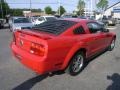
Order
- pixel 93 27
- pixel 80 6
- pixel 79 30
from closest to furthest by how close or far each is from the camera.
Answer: pixel 79 30 < pixel 93 27 < pixel 80 6

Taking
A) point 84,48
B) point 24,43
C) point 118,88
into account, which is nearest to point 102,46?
point 84,48

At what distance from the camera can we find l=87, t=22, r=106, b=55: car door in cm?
668

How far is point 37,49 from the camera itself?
500 centimetres

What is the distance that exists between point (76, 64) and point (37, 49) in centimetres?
158

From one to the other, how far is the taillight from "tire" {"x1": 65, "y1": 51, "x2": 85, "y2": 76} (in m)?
1.17

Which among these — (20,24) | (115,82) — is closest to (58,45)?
(115,82)

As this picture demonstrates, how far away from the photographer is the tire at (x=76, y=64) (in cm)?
582

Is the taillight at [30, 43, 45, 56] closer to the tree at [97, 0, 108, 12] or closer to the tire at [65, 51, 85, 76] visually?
the tire at [65, 51, 85, 76]

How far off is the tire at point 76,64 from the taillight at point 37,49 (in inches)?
46.2

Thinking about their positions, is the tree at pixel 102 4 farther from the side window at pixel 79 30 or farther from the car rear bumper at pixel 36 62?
the car rear bumper at pixel 36 62

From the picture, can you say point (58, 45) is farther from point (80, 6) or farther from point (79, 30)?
point (80, 6)

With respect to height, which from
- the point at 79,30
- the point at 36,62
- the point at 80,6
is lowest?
the point at 36,62

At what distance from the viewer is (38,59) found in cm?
489

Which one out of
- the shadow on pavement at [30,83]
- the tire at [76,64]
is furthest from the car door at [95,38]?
the shadow on pavement at [30,83]
